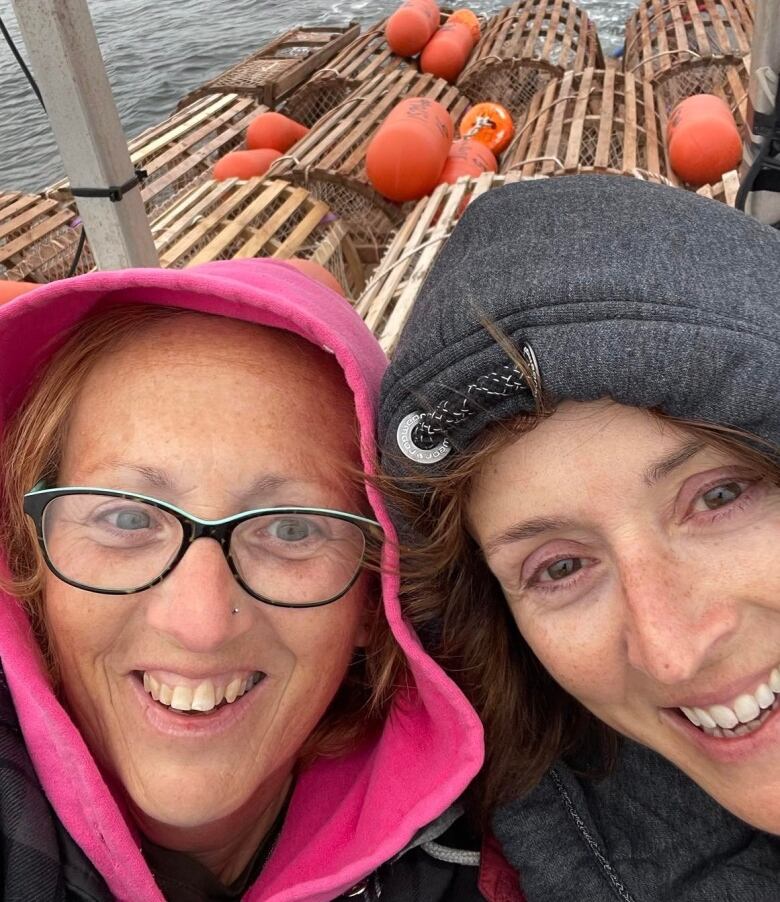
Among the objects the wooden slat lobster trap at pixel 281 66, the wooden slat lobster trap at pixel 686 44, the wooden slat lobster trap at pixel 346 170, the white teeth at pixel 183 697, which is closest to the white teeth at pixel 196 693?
the white teeth at pixel 183 697

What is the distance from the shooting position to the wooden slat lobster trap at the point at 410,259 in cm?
347

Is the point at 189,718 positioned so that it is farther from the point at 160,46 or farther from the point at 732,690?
the point at 160,46

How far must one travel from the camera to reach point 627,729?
117cm

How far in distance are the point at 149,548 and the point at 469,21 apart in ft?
31.0

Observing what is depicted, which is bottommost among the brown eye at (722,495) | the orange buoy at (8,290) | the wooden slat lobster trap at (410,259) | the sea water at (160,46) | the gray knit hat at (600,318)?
the sea water at (160,46)

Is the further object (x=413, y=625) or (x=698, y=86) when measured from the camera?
(x=698, y=86)

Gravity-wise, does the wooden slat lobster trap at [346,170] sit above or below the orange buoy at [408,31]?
below

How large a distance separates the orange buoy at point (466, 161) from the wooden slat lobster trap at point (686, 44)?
1915 mm

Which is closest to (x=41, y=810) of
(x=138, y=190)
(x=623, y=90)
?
(x=138, y=190)

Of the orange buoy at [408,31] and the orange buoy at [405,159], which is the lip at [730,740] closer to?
the orange buoy at [405,159]

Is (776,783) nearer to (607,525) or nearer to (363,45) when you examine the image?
(607,525)

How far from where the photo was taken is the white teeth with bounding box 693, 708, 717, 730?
3.44 ft

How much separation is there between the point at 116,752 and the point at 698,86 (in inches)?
304

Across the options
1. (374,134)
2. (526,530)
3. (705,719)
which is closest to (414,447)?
(526,530)
